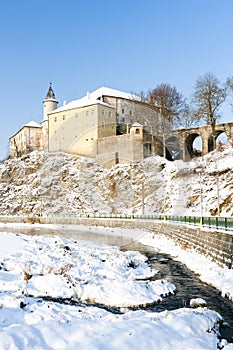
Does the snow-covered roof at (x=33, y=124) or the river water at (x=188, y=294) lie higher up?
the snow-covered roof at (x=33, y=124)

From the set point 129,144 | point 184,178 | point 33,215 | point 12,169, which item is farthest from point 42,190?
point 184,178

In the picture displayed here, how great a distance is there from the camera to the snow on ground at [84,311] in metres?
6.20

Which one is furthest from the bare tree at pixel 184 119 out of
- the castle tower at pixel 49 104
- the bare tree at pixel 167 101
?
A: the castle tower at pixel 49 104

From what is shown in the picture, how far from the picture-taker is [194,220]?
83.7 ft

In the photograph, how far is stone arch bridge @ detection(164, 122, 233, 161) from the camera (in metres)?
59.4

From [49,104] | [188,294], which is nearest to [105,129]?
[49,104]

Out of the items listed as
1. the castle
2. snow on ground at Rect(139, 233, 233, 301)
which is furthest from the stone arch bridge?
snow on ground at Rect(139, 233, 233, 301)

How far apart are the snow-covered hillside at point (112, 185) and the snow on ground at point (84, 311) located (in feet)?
81.5

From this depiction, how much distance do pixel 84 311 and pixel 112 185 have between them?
55.6 meters

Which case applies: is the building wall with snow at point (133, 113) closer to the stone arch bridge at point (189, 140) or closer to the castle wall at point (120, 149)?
the stone arch bridge at point (189, 140)

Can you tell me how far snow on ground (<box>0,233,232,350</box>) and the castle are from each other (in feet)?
169

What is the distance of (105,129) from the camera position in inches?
2940

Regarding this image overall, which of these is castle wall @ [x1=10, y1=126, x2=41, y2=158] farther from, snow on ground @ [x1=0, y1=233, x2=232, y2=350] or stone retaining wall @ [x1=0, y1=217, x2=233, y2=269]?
snow on ground @ [x1=0, y1=233, x2=232, y2=350]

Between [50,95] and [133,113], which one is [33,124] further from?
[133,113]
